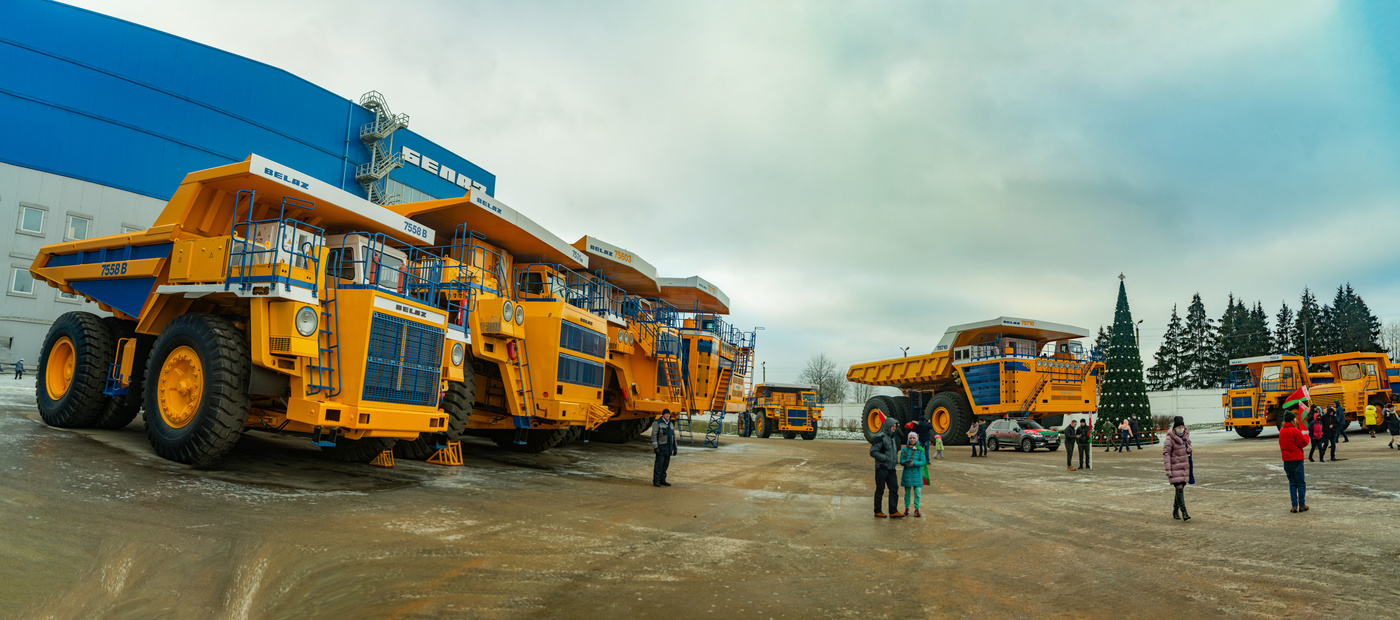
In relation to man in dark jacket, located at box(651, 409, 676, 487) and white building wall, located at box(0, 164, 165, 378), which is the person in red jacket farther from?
white building wall, located at box(0, 164, 165, 378)

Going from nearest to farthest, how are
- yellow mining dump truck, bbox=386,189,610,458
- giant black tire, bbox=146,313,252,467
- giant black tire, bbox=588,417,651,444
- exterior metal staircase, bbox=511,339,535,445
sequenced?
giant black tire, bbox=146,313,252,467 → yellow mining dump truck, bbox=386,189,610,458 → exterior metal staircase, bbox=511,339,535,445 → giant black tire, bbox=588,417,651,444

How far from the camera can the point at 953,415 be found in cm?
2694

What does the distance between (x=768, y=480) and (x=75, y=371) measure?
11.4 metres

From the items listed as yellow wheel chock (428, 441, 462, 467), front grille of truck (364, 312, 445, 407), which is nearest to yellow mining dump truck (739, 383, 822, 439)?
yellow wheel chock (428, 441, 462, 467)

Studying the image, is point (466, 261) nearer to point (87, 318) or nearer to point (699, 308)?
point (87, 318)

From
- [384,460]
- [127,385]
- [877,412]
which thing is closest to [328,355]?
[384,460]

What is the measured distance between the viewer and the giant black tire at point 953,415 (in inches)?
1056

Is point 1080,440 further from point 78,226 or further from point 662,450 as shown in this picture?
point 78,226

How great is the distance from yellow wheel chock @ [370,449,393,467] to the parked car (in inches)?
789

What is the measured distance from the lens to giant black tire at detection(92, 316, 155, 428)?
10.6 metres

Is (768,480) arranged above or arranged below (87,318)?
below

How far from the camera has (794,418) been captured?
38344 millimetres

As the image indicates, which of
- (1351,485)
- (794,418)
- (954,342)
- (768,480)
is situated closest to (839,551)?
(768,480)

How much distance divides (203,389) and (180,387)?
647mm
